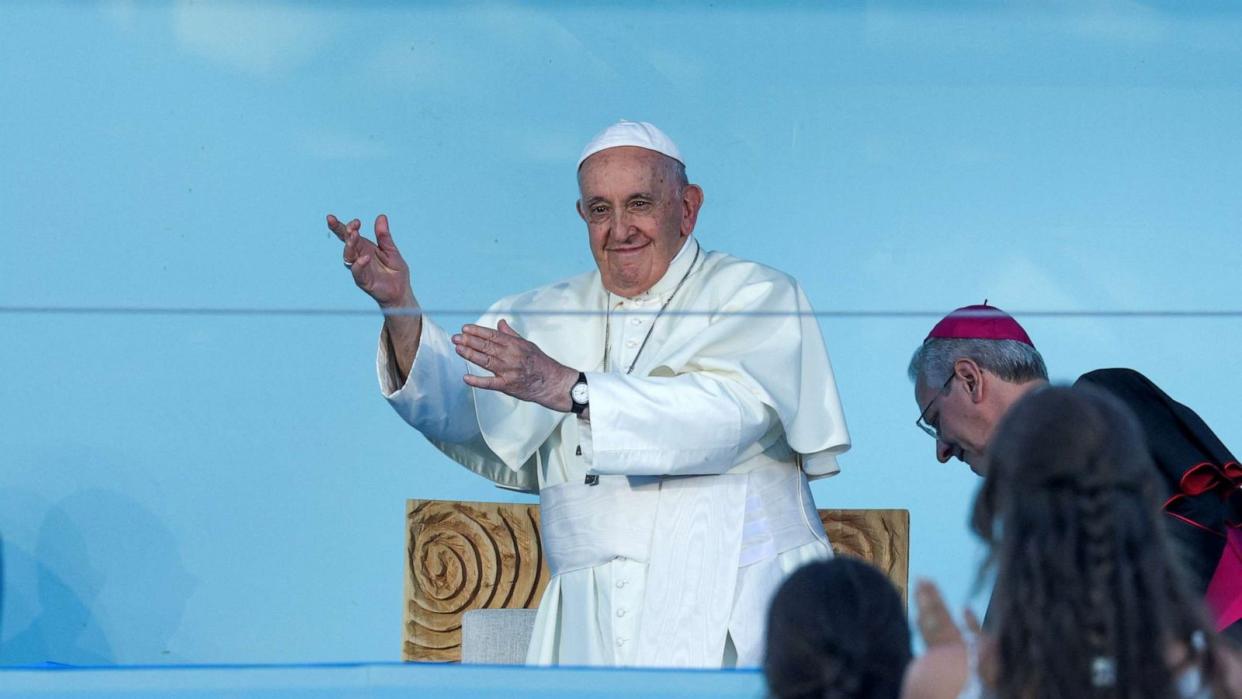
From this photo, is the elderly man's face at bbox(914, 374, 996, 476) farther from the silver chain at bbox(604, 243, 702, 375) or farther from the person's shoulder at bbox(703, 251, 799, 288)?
the silver chain at bbox(604, 243, 702, 375)

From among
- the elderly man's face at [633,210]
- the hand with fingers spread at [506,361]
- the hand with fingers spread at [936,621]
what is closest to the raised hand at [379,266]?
the hand with fingers spread at [506,361]

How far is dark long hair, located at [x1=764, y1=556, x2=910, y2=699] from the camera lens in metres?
1.74

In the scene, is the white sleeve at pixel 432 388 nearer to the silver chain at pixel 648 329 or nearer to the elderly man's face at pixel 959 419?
the silver chain at pixel 648 329

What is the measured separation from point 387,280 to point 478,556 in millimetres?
1189

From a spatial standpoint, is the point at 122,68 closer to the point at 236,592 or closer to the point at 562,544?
the point at 236,592

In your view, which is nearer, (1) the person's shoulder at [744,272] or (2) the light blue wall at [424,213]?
(1) the person's shoulder at [744,272]

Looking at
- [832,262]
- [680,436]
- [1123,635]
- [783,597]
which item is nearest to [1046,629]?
[1123,635]

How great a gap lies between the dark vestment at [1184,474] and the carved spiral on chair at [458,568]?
1.76 metres

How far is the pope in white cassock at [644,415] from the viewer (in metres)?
3.21

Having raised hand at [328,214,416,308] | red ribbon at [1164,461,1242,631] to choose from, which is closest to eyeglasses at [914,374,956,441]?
red ribbon at [1164,461,1242,631]

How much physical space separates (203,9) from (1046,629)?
4.12 m

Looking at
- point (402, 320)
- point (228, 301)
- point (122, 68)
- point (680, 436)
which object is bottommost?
point (680, 436)

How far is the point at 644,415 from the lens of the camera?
319 centimetres

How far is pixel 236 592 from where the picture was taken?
5137mm
